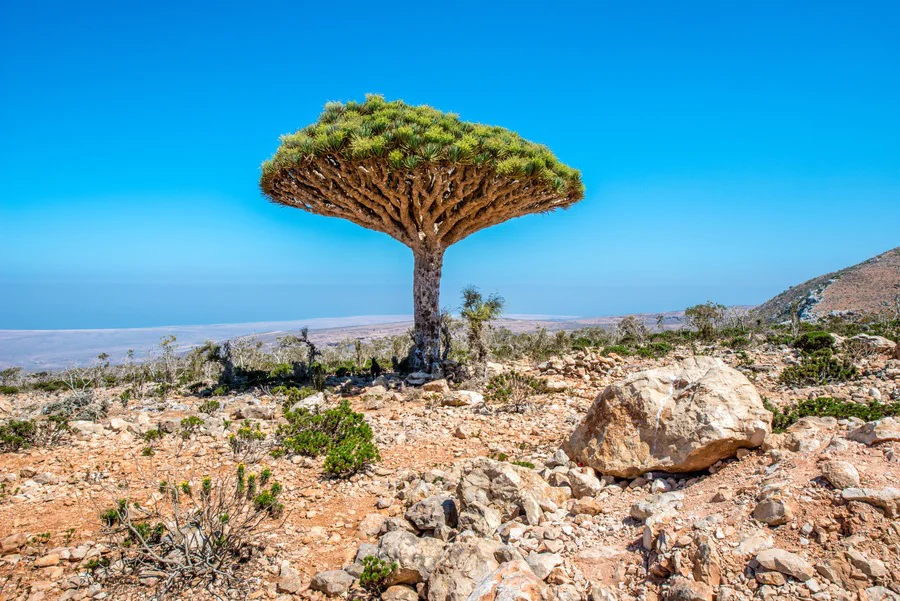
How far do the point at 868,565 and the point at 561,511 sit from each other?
1849mm

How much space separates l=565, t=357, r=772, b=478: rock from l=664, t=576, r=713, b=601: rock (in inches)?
61.6

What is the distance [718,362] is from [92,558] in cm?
545

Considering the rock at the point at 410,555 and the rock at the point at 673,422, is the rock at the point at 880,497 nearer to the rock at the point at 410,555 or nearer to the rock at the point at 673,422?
the rock at the point at 673,422

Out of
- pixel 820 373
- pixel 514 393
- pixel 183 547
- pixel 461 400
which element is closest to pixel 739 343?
pixel 820 373

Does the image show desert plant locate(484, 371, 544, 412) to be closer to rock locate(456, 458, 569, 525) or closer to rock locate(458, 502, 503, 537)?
rock locate(456, 458, 569, 525)

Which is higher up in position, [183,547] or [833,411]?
[833,411]

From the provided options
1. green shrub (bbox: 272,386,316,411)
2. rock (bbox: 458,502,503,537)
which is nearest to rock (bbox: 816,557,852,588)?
rock (bbox: 458,502,503,537)

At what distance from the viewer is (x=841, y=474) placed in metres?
2.79

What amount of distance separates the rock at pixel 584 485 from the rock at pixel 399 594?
1652 millimetres

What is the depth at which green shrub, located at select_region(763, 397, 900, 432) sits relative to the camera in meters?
4.97

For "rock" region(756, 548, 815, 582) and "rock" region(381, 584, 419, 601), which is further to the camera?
"rock" region(381, 584, 419, 601)

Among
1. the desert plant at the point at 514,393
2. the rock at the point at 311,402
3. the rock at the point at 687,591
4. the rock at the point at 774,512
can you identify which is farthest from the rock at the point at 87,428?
the rock at the point at 774,512

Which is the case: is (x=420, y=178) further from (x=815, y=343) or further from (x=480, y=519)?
(x=815, y=343)

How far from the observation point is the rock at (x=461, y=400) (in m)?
8.08
